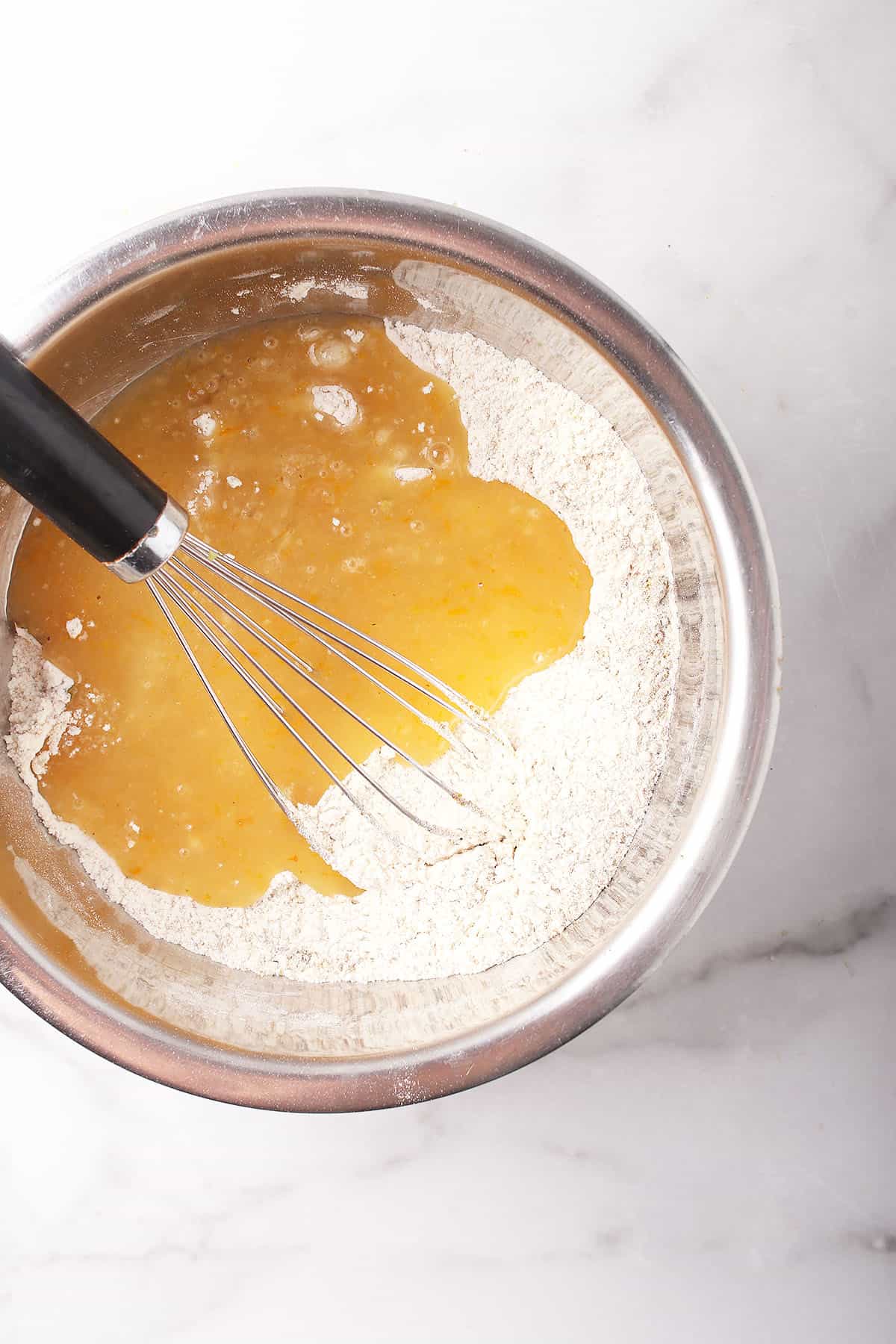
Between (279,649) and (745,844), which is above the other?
(279,649)

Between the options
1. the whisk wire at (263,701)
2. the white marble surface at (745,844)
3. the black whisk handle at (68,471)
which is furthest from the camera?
the white marble surface at (745,844)

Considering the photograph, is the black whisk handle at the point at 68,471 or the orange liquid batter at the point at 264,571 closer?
the black whisk handle at the point at 68,471

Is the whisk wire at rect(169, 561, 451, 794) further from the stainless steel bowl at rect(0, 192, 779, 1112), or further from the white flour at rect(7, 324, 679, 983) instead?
the stainless steel bowl at rect(0, 192, 779, 1112)

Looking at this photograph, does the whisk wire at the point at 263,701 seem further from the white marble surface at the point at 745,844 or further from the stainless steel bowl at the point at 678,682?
the white marble surface at the point at 745,844

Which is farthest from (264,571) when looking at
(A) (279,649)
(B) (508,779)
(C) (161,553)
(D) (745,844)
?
(D) (745,844)

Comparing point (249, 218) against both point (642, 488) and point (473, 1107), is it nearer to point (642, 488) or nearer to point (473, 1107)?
point (642, 488)

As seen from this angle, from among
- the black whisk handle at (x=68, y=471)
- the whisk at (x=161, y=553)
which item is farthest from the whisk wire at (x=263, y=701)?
the black whisk handle at (x=68, y=471)

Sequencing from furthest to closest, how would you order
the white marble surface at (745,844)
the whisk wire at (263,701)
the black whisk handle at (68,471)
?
the white marble surface at (745,844)
the whisk wire at (263,701)
the black whisk handle at (68,471)

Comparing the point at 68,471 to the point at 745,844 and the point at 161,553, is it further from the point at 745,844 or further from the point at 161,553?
the point at 745,844
